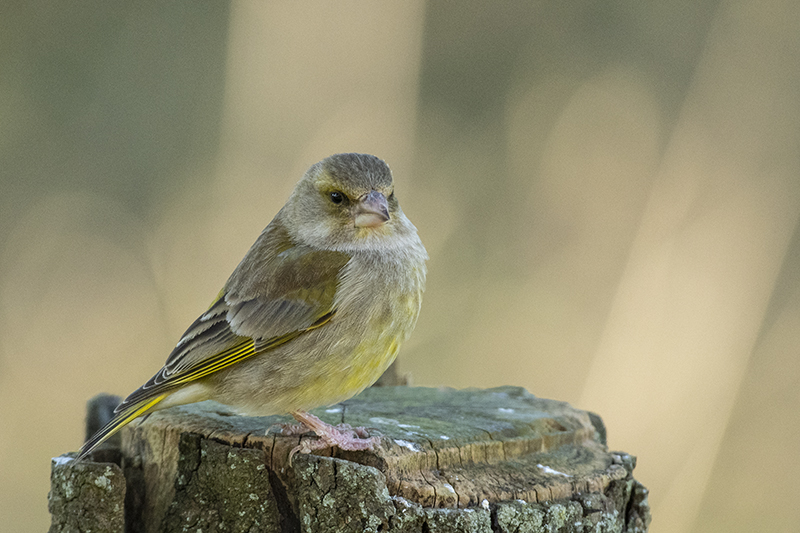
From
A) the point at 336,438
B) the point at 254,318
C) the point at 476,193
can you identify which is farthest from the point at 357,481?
the point at 476,193

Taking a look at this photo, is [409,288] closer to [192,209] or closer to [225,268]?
[225,268]

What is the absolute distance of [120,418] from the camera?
3.47 metres

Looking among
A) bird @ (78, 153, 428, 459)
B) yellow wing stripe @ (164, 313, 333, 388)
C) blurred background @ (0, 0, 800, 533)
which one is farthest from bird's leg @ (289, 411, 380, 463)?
blurred background @ (0, 0, 800, 533)

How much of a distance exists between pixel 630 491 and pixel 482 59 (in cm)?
580

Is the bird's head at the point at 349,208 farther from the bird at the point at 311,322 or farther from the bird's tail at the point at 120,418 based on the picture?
the bird's tail at the point at 120,418

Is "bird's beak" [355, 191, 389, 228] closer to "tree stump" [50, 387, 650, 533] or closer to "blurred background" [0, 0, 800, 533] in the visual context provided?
"tree stump" [50, 387, 650, 533]

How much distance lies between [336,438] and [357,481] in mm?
307

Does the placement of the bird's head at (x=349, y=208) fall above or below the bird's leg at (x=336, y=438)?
above

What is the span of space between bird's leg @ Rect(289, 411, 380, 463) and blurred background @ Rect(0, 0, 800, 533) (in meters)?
3.31

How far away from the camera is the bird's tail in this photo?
3.41 m

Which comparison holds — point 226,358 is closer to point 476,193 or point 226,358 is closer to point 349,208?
point 349,208

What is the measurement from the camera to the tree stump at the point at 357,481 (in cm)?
309

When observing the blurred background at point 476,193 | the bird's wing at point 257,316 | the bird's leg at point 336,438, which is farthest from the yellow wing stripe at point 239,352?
the blurred background at point 476,193

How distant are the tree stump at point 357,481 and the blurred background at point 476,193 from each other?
2806mm
